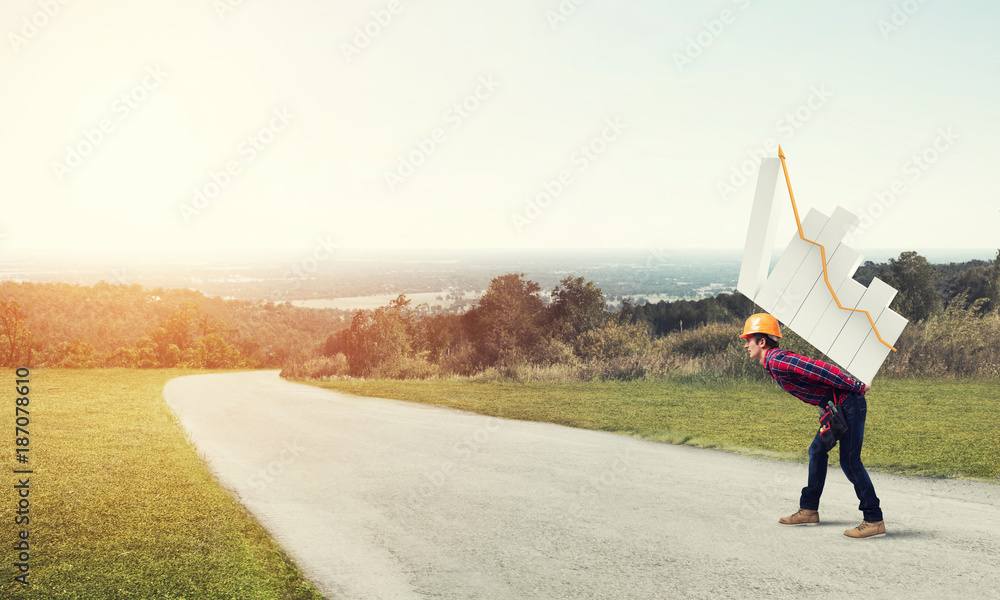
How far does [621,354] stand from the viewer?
64.2 feet

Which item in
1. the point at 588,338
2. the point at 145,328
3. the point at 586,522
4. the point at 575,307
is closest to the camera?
the point at 586,522

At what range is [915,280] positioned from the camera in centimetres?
2272

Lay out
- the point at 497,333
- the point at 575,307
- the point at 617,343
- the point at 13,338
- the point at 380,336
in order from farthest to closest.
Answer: the point at 380,336 < the point at 497,333 < the point at 13,338 < the point at 575,307 < the point at 617,343

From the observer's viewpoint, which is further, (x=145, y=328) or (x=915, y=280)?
(x=145, y=328)

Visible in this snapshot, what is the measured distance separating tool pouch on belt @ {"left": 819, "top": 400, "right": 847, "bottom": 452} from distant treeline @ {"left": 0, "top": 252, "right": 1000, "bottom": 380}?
11009 mm

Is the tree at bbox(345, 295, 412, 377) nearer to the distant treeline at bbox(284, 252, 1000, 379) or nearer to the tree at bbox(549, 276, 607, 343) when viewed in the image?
the distant treeline at bbox(284, 252, 1000, 379)

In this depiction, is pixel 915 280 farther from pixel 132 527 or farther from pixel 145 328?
pixel 145 328

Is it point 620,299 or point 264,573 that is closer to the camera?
point 264,573

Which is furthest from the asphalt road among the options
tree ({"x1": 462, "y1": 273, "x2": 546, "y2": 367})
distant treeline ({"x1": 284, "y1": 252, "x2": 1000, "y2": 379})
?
tree ({"x1": 462, "y1": 273, "x2": 546, "y2": 367})

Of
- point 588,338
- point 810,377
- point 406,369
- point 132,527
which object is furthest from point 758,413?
point 406,369

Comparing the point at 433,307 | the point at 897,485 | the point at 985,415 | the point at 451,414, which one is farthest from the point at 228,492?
the point at 433,307

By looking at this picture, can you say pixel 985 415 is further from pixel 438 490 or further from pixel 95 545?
pixel 95 545

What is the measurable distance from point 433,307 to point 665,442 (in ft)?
66.8

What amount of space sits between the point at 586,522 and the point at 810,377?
250 centimetres
